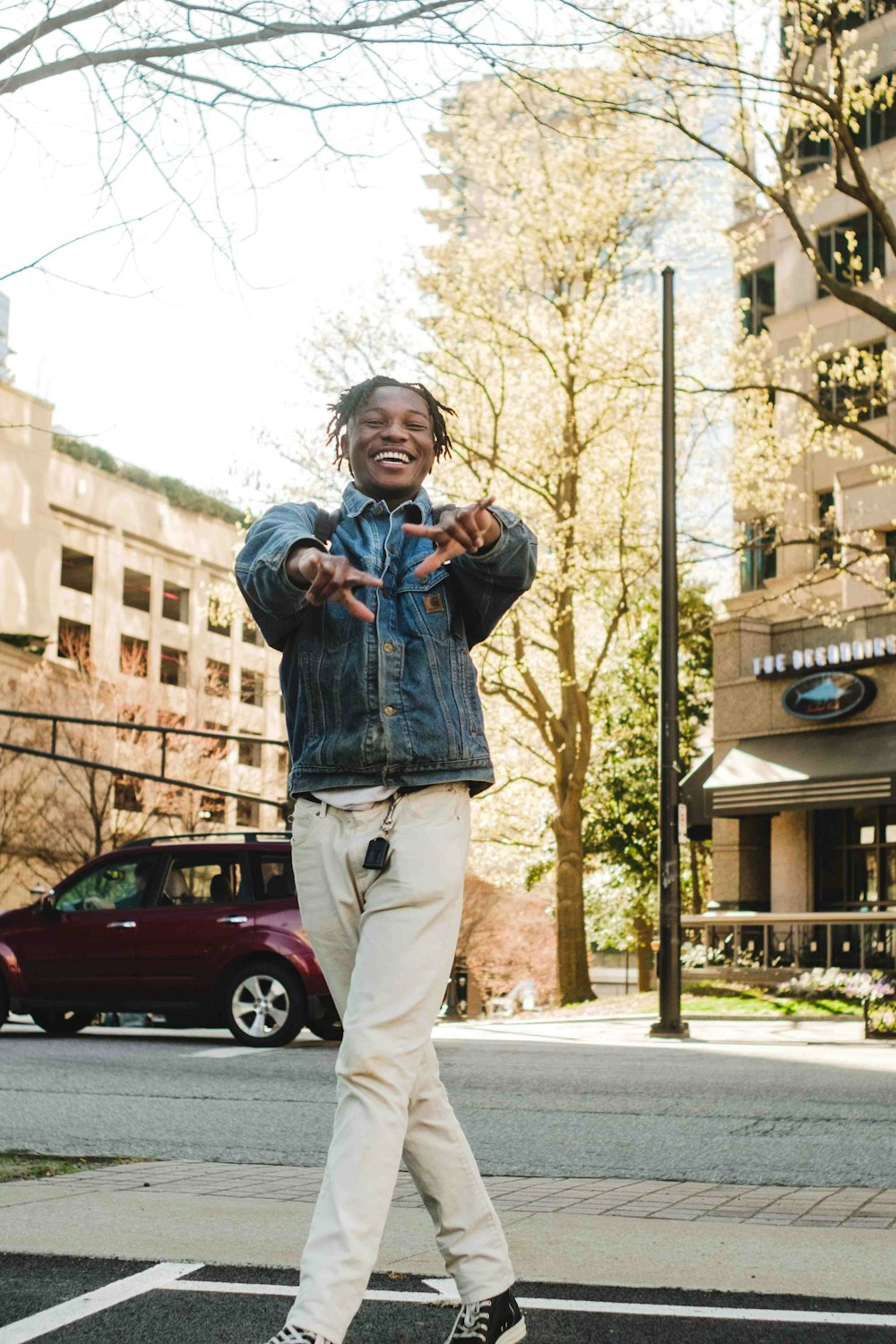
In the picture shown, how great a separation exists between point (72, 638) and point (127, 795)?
14.0 metres

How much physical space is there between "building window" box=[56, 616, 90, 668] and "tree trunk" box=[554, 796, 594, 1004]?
34.3 metres

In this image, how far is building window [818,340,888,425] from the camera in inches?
868

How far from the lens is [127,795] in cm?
4947

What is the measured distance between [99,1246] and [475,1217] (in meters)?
1.54

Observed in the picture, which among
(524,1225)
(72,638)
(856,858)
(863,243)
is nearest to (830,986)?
(856,858)

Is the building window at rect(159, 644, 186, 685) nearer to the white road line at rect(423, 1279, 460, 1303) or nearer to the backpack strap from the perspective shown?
the white road line at rect(423, 1279, 460, 1303)

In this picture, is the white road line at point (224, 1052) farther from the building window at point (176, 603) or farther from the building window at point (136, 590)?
the building window at point (176, 603)

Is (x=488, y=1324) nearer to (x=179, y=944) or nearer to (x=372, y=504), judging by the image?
(x=372, y=504)

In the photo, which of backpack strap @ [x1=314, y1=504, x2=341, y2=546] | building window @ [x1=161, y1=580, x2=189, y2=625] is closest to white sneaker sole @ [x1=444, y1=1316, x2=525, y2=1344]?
backpack strap @ [x1=314, y1=504, x2=341, y2=546]

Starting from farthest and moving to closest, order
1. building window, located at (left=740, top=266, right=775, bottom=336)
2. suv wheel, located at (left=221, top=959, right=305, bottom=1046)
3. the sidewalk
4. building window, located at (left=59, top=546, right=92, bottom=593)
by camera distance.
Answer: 1. building window, located at (left=59, top=546, right=92, bottom=593)
2. building window, located at (left=740, top=266, right=775, bottom=336)
3. suv wheel, located at (left=221, top=959, right=305, bottom=1046)
4. the sidewalk

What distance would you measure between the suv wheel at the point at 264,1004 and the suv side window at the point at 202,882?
75 centimetres

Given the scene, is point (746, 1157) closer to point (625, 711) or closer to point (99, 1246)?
point (99, 1246)

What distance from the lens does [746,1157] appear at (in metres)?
7.01

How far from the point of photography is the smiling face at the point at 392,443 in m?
3.58
